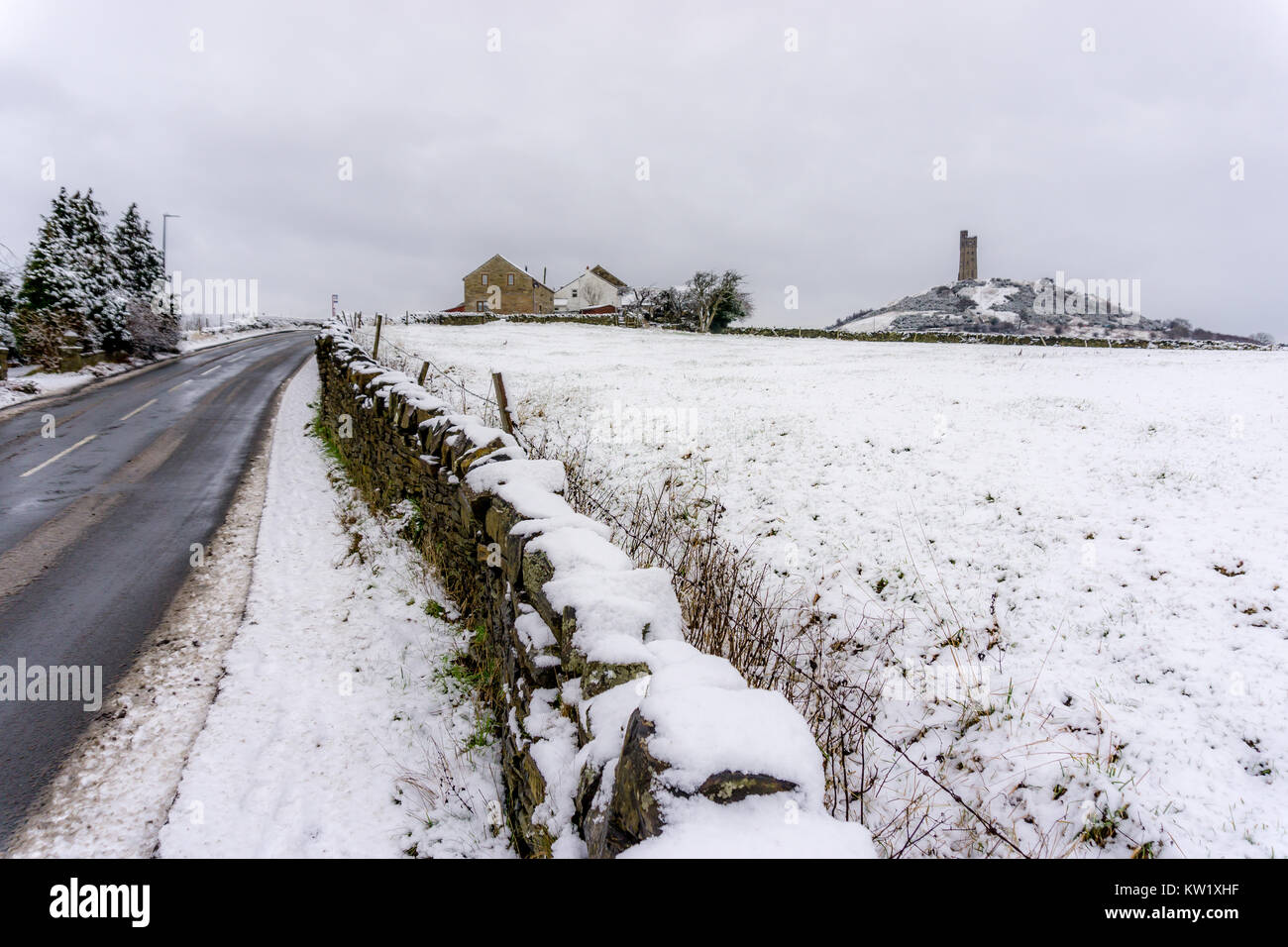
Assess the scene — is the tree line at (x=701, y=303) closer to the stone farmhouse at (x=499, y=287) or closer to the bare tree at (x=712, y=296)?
the bare tree at (x=712, y=296)

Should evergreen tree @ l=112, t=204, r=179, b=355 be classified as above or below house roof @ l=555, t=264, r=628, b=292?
below

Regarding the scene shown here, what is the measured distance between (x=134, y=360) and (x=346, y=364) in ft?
A: 62.0

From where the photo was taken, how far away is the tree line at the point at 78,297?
61.9 ft

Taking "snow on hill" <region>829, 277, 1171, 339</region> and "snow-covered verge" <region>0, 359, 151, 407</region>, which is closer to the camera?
"snow-covered verge" <region>0, 359, 151, 407</region>

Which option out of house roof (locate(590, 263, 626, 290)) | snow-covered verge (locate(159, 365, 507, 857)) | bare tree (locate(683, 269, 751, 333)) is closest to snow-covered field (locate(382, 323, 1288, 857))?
snow-covered verge (locate(159, 365, 507, 857))

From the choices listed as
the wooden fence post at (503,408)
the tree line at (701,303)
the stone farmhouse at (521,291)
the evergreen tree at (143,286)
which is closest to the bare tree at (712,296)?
the tree line at (701,303)

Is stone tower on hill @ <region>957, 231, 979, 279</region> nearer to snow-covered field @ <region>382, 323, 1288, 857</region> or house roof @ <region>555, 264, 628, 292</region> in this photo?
house roof @ <region>555, 264, 628, 292</region>

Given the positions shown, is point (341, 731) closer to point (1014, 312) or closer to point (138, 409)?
point (138, 409)

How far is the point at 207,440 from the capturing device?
11711 millimetres

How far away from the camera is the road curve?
13.0 ft

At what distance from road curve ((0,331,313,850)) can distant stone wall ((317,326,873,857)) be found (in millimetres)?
2697
